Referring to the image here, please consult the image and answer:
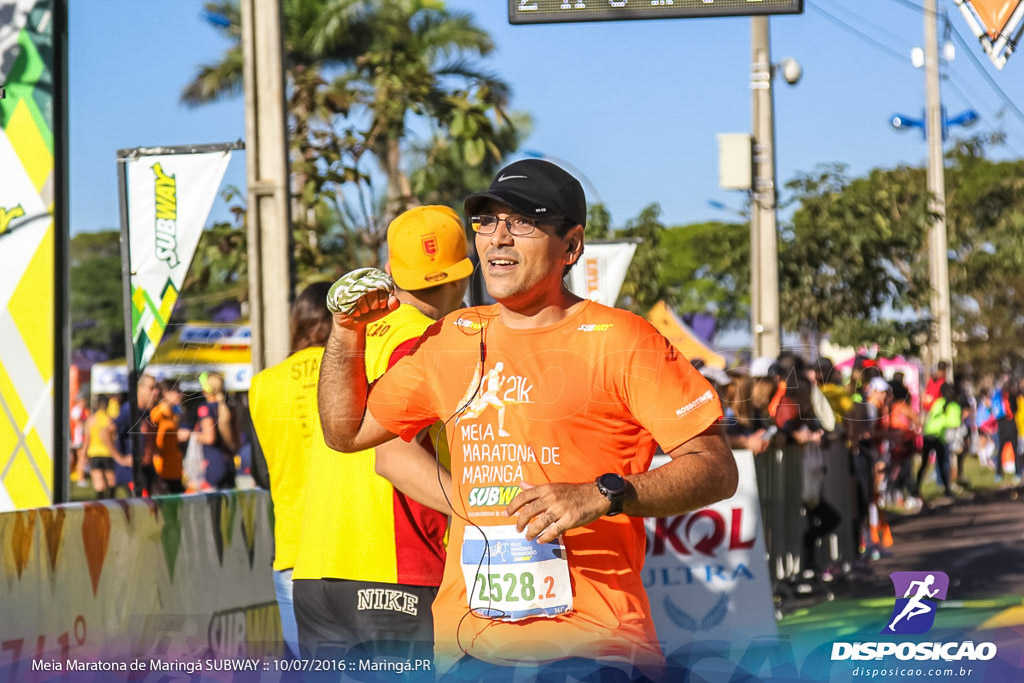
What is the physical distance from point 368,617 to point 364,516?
0.28 metres

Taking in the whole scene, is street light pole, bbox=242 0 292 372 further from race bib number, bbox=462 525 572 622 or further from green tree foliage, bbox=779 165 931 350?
green tree foliage, bbox=779 165 931 350

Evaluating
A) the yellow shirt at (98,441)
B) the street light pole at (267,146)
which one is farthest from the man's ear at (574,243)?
the yellow shirt at (98,441)

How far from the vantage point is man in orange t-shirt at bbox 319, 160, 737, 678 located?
9.59 feet

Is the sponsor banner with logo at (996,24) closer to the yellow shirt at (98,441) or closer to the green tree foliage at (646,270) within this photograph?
the green tree foliage at (646,270)

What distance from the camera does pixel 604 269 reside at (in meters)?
9.05

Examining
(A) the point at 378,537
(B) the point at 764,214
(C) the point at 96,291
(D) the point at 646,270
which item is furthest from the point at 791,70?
(C) the point at 96,291

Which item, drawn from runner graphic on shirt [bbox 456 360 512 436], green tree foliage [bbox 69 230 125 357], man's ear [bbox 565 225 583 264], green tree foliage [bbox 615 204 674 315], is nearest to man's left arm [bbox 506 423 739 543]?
runner graphic on shirt [bbox 456 360 512 436]

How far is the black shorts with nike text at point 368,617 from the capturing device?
13.0ft

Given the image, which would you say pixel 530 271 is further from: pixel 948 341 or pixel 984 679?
pixel 948 341

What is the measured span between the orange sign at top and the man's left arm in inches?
85.5

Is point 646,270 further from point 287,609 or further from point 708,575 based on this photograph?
point 287,609

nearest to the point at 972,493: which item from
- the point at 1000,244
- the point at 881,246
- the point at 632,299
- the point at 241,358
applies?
the point at 881,246

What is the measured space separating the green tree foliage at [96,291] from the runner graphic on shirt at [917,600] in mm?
41288

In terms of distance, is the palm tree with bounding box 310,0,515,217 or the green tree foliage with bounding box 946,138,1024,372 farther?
the green tree foliage with bounding box 946,138,1024,372
